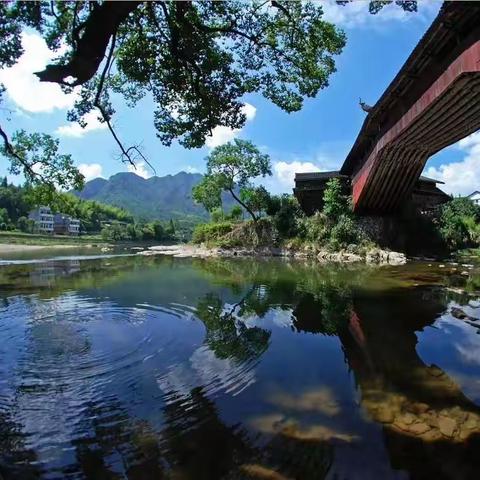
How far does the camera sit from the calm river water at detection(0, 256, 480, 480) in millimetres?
4262

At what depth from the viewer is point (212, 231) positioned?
45.2 m

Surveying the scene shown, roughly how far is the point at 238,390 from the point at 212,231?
39.3m

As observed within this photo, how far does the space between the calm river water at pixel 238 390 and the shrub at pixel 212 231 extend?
30.9 meters

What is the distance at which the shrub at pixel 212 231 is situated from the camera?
144 feet

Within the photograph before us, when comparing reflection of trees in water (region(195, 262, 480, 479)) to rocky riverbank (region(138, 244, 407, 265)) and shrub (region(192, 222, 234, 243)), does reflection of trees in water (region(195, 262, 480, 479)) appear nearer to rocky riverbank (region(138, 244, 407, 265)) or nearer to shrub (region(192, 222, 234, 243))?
rocky riverbank (region(138, 244, 407, 265))

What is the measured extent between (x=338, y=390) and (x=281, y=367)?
4.19 feet

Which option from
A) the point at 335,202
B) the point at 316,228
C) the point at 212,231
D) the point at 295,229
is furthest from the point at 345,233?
the point at 212,231

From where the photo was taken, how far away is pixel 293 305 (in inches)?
514

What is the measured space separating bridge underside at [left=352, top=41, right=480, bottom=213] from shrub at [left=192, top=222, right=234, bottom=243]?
50.3ft

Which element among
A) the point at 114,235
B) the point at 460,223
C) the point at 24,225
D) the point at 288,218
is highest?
the point at 460,223

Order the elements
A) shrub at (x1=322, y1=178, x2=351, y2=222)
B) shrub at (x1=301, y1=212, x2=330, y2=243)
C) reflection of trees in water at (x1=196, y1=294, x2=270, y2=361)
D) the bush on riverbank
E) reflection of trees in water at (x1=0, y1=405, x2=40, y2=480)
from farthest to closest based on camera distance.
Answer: shrub at (x1=301, y1=212, x2=330, y2=243)
shrub at (x1=322, y1=178, x2=351, y2=222)
the bush on riverbank
reflection of trees in water at (x1=196, y1=294, x2=270, y2=361)
reflection of trees in water at (x1=0, y1=405, x2=40, y2=480)

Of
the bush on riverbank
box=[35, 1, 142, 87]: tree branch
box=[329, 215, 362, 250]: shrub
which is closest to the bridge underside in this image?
box=[329, 215, 362, 250]: shrub

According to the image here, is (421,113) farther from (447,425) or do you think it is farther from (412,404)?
(447,425)

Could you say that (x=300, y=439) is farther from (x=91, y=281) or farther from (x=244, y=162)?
(x=244, y=162)
